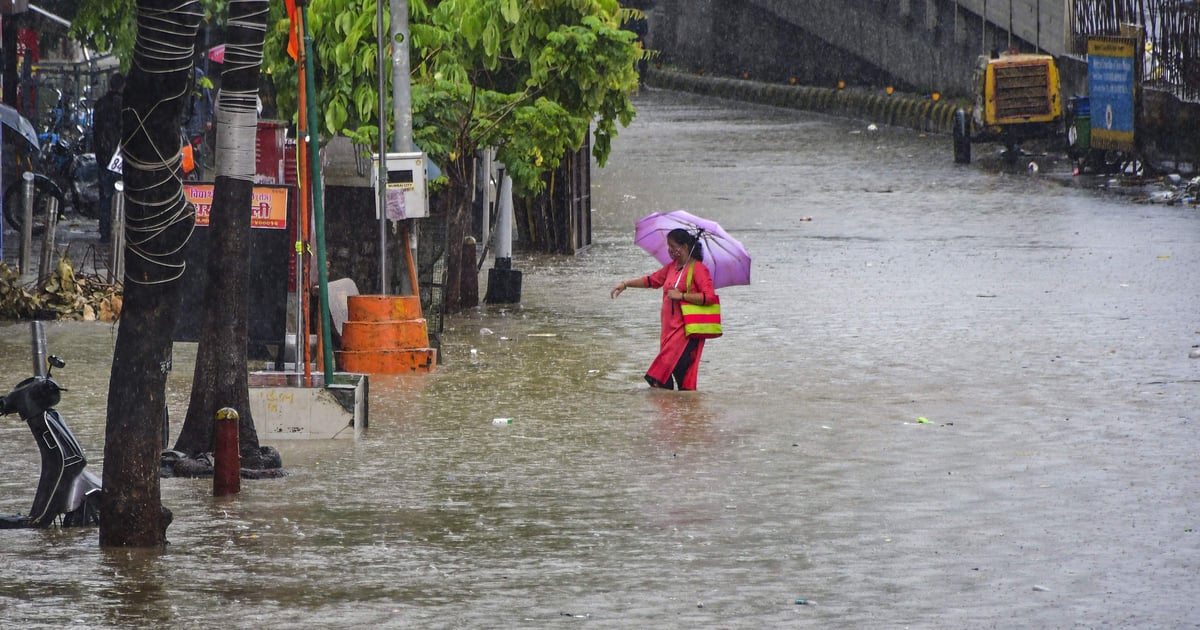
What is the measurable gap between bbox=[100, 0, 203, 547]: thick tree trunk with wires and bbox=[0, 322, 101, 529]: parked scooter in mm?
513

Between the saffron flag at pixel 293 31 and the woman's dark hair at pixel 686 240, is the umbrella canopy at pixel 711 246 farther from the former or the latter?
the saffron flag at pixel 293 31

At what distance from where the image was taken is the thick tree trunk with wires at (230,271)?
31.8ft

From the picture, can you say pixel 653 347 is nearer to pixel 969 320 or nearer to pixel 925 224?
pixel 969 320

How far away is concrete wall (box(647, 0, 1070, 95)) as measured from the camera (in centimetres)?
3894

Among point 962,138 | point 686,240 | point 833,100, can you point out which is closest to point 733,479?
point 686,240

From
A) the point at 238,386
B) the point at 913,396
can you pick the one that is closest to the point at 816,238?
the point at 913,396

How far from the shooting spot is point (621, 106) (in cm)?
1586

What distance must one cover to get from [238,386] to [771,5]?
142 ft

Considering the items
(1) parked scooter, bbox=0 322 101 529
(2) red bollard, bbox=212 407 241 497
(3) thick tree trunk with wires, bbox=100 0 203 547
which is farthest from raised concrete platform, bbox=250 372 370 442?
(3) thick tree trunk with wires, bbox=100 0 203 547

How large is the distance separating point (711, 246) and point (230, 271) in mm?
4492

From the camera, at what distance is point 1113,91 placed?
2892 centimetres

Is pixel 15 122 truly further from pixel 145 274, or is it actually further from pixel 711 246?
pixel 145 274

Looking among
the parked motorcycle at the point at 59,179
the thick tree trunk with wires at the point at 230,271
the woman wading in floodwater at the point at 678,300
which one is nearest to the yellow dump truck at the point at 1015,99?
the parked motorcycle at the point at 59,179

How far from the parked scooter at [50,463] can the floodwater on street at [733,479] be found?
0.17 metres
